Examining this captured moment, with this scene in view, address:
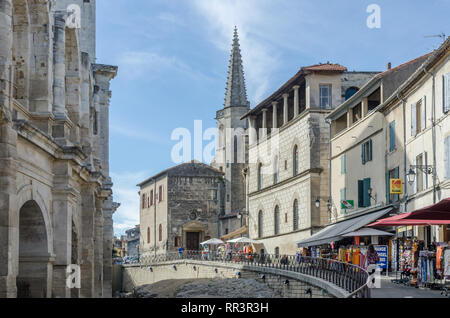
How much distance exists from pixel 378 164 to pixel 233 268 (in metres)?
12.0

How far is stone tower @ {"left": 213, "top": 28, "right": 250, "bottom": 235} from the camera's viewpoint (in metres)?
88.4

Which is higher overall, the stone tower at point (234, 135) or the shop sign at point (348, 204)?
the stone tower at point (234, 135)

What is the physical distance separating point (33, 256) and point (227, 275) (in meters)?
28.4

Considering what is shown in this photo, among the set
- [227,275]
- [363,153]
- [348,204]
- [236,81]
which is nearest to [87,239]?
[363,153]

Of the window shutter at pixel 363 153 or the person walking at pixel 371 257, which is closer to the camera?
the person walking at pixel 371 257

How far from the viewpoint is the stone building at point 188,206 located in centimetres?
8731

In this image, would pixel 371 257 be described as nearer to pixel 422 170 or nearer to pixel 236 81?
pixel 422 170

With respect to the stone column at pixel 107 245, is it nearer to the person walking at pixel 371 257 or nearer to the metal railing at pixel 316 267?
the metal railing at pixel 316 267

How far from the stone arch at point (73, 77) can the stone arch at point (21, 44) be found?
5.63m

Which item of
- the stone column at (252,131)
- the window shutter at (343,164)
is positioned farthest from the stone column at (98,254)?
the stone column at (252,131)

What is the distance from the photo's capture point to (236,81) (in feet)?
309

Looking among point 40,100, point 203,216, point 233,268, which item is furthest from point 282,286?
point 203,216

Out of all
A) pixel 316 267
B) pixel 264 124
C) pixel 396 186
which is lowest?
pixel 316 267
